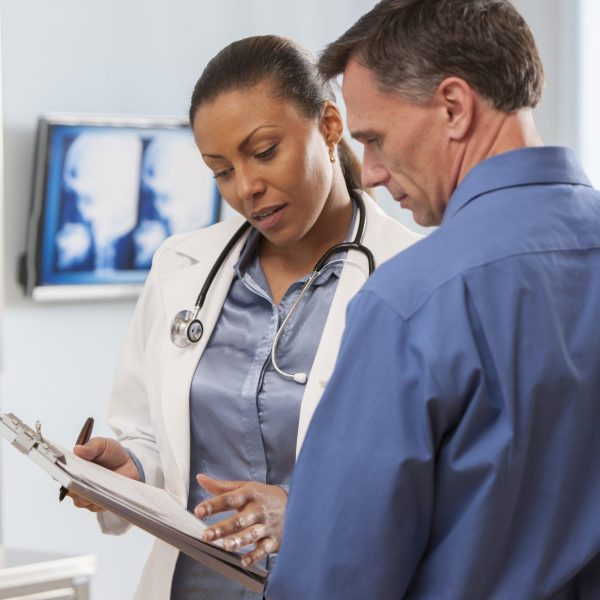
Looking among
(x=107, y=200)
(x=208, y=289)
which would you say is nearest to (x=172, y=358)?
(x=208, y=289)

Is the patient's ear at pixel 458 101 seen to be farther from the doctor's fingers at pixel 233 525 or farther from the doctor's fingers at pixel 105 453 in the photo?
the doctor's fingers at pixel 105 453

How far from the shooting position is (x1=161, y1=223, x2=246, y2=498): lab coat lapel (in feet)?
5.29

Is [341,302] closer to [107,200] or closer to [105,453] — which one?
[105,453]

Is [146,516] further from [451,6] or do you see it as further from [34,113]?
[34,113]

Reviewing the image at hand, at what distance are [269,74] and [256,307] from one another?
38 centimetres

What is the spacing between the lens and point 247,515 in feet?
4.30

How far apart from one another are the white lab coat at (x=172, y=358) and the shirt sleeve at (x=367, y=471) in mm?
535

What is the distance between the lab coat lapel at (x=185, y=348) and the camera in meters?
1.61

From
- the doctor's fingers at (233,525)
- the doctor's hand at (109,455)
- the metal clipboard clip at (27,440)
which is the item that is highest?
the metal clipboard clip at (27,440)

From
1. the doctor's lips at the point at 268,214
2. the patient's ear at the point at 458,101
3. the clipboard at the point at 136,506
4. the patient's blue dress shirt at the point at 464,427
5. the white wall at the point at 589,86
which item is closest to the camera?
the patient's blue dress shirt at the point at 464,427

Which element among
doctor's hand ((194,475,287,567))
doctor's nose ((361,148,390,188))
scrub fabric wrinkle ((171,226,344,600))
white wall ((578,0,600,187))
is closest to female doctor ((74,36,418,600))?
scrub fabric wrinkle ((171,226,344,600))

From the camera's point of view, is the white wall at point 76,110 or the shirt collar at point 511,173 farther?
the white wall at point 76,110

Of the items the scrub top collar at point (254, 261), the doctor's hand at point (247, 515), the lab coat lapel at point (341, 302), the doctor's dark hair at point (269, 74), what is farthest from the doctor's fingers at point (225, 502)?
the doctor's dark hair at point (269, 74)

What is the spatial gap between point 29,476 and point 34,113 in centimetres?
106
